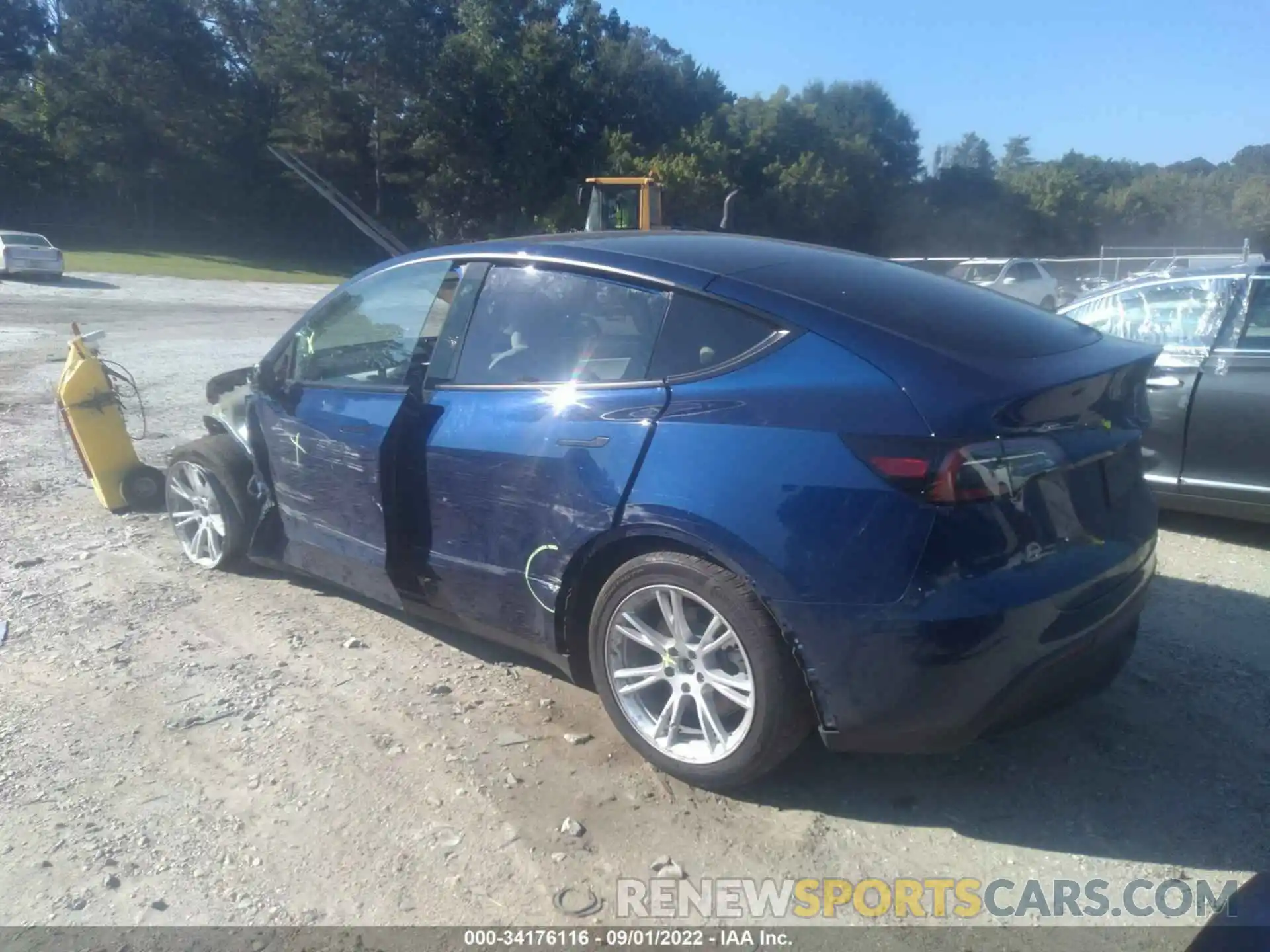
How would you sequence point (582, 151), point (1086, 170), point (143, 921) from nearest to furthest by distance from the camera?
1. point (143, 921)
2. point (582, 151)
3. point (1086, 170)

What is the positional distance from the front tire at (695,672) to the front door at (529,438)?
262 mm

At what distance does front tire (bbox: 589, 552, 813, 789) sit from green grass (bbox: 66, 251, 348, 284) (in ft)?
115

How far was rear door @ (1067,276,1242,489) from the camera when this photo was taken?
604cm

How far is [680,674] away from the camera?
3.56 metres

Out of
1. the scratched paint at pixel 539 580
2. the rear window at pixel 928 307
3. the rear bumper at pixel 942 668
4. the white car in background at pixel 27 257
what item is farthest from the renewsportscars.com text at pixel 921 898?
the white car in background at pixel 27 257

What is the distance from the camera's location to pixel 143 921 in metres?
3.00

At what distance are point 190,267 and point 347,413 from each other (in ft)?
129

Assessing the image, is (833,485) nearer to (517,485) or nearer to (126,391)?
(517,485)

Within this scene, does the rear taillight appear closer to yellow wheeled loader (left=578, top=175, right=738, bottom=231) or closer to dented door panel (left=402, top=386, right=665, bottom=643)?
dented door panel (left=402, top=386, right=665, bottom=643)

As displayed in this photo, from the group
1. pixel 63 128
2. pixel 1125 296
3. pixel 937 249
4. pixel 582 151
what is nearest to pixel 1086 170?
pixel 937 249

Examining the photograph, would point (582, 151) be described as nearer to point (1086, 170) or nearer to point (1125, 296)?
point (1086, 170)

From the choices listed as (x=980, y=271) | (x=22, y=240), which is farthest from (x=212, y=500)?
(x=22, y=240)

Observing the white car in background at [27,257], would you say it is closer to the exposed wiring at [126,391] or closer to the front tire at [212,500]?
the exposed wiring at [126,391]

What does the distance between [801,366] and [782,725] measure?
1.08 m
